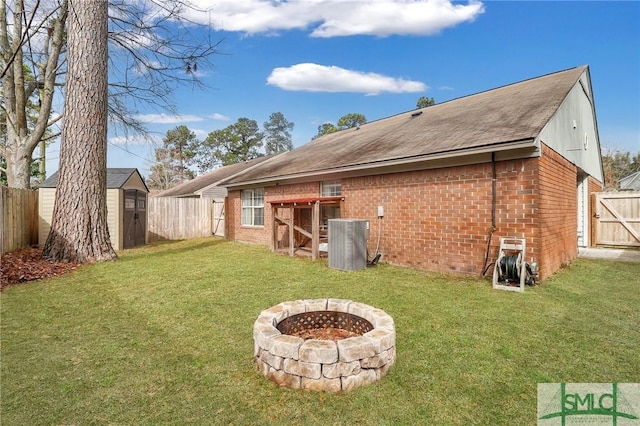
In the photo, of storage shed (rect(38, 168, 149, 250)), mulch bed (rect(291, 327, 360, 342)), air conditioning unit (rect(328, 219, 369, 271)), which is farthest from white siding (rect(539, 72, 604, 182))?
storage shed (rect(38, 168, 149, 250))

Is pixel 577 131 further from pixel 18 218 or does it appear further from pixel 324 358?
pixel 18 218

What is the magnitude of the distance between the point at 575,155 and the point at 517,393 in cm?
870

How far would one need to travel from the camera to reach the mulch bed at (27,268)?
19.9 ft

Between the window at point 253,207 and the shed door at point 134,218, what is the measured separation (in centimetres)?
402

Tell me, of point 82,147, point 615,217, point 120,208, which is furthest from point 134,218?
point 615,217

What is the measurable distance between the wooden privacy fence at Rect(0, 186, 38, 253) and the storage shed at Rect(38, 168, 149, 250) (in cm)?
18

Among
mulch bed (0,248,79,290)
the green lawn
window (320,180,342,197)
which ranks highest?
window (320,180,342,197)

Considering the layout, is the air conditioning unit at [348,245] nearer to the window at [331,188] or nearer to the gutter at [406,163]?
the gutter at [406,163]

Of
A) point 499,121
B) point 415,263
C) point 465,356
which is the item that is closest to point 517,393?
point 465,356

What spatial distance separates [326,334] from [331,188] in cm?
671

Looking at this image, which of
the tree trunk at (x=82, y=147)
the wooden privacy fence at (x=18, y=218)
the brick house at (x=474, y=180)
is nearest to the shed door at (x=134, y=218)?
the wooden privacy fence at (x=18, y=218)

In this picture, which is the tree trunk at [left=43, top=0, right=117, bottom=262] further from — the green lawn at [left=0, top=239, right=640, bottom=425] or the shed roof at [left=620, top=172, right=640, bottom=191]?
the shed roof at [left=620, top=172, right=640, bottom=191]

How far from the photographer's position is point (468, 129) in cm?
727

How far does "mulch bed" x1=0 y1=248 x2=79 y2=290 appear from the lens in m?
6.07
